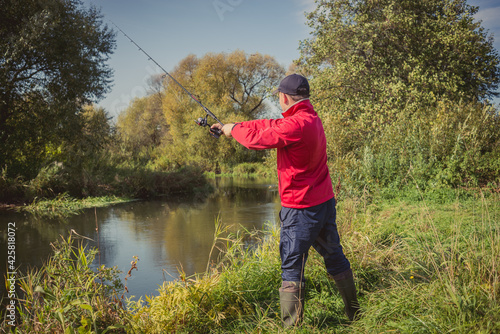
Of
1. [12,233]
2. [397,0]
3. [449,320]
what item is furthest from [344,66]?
[449,320]

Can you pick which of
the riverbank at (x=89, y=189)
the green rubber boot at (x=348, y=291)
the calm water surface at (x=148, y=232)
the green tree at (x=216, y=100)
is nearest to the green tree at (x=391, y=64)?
the calm water surface at (x=148, y=232)

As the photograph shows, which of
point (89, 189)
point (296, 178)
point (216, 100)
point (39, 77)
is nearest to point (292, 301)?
point (296, 178)

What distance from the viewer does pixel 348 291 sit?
3.38 m

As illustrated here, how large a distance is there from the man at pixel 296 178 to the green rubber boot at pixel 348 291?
1.07 ft

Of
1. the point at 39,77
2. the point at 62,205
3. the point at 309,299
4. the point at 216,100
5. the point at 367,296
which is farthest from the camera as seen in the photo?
the point at 216,100

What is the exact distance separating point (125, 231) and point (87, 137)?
7253mm

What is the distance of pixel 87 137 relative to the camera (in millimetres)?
14727

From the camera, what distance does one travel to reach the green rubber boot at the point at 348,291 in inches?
133

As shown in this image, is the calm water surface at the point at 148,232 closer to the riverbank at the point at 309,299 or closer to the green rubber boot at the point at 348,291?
the riverbank at the point at 309,299

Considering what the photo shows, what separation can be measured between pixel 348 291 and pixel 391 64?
15.1 metres

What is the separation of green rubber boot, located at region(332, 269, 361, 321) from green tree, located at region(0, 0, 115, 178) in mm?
12130

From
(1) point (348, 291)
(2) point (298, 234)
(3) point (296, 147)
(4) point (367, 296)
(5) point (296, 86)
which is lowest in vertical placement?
(4) point (367, 296)

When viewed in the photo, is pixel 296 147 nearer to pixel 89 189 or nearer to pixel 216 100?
pixel 89 189

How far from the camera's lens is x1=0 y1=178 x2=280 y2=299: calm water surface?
598 centimetres
